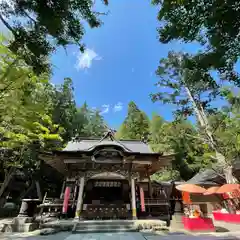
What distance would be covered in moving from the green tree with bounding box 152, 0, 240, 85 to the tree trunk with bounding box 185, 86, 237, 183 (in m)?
8.93

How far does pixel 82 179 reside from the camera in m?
10.7

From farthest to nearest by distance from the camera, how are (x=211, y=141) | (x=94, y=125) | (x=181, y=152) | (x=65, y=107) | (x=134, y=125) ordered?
1. (x=134, y=125)
2. (x=94, y=125)
3. (x=181, y=152)
4. (x=65, y=107)
5. (x=211, y=141)

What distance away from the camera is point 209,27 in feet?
11.3

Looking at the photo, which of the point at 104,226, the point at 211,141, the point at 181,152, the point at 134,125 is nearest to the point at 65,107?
the point at 104,226

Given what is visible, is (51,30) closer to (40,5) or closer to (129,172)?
(40,5)

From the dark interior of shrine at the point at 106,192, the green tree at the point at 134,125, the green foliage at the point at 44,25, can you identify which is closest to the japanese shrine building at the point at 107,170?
the dark interior of shrine at the point at 106,192

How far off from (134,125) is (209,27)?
94.2 ft

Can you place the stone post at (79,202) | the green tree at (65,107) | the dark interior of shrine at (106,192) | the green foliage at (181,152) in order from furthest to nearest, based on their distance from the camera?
the green foliage at (181,152)
the green tree at (65,107)
the dark interior of shrine at (106,192)
the stone post at (79,202)

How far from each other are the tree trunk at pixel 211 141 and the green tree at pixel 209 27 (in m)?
8.93

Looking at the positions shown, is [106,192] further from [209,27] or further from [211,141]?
[209,27]

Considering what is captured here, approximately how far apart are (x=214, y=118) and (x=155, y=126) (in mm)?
14243

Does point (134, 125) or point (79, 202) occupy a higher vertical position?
point (134, 125)

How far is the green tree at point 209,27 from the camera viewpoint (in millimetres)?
3105

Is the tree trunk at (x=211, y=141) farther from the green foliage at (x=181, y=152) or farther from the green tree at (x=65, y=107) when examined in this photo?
the green tree at (x=65, y=107)
